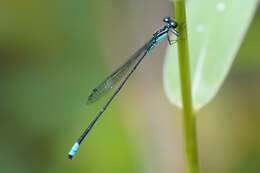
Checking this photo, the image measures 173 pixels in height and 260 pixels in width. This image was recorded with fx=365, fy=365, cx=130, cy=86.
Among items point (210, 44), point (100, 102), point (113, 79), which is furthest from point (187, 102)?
point (100, 102)

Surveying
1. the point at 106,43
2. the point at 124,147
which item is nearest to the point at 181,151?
the point at 124,147

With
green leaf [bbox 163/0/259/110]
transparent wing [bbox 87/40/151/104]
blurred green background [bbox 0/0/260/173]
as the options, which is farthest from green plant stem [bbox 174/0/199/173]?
blurred green background [bbox 0/0/260/173]

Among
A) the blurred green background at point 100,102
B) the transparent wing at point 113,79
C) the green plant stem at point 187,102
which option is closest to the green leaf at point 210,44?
the green plant stem at point 187,102

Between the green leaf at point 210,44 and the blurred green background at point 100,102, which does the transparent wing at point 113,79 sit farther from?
the green leaf at point 210,44

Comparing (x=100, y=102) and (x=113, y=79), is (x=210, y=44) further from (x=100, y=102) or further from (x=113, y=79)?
(x=100, y=102)

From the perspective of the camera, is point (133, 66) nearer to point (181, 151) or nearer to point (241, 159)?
point (181, 151)
